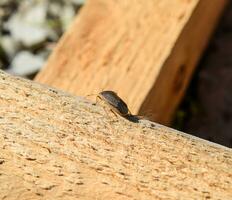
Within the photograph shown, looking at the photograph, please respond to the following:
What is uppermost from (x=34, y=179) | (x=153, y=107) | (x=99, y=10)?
(x=99, y=10)

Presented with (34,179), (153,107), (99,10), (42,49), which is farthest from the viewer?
(42,49)

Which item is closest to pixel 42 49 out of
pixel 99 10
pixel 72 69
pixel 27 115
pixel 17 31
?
pixel 17 31

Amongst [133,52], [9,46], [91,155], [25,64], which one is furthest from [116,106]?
[9,46]

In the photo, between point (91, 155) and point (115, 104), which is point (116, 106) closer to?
point (115, 104)

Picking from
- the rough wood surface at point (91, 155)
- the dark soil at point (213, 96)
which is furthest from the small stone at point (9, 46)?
the rough wood surface at point (91, 155)

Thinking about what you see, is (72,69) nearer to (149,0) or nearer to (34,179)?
(149,0)

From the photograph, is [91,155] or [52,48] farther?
[52,48]

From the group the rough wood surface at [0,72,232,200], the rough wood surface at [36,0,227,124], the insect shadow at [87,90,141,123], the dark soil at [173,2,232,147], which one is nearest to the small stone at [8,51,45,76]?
the rough wood surface at [36,0,227,124]

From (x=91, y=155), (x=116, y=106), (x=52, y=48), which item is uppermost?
(x=52, y=48)
